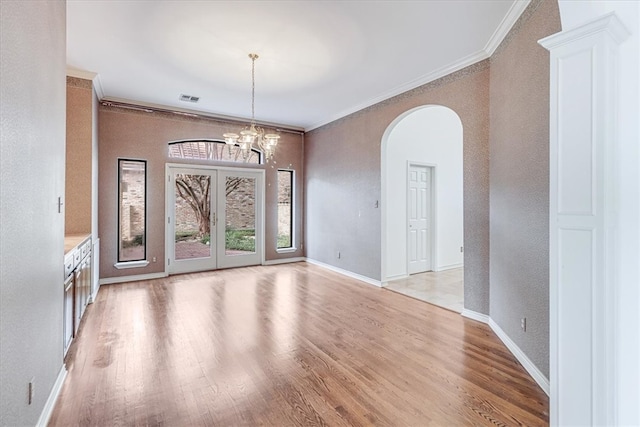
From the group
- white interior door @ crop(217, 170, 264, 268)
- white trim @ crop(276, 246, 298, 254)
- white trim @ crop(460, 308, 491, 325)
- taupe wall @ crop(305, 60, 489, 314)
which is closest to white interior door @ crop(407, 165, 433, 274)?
taupe wall @ crop(305, 60, 489, 314)

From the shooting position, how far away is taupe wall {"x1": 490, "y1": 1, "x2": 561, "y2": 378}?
7.32ft

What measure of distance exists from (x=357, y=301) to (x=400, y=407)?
2205 millimetres

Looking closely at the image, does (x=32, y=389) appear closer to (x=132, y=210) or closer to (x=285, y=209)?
(x=132, y=210)

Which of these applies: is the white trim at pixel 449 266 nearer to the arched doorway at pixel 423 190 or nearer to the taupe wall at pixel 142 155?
the arched doorway at pixel 423 190

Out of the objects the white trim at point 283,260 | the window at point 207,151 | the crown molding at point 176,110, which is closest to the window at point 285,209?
the white trim at point 283,260

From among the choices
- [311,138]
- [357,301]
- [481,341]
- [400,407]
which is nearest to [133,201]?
[311,138]

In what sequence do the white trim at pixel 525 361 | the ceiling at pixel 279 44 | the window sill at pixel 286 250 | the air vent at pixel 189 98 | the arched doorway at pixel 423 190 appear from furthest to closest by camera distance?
the window sill at pixel 286 250 < the arched doorway at pixel 423 190 < the air vent at pixel 189 98 < the ceiling at pixel 279 44 < the white trim at pixel 525 361

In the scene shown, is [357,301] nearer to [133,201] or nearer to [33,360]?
[33,360]

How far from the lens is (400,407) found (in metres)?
1.97

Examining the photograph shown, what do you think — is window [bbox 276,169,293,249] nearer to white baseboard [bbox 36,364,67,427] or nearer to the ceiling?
the ceiling

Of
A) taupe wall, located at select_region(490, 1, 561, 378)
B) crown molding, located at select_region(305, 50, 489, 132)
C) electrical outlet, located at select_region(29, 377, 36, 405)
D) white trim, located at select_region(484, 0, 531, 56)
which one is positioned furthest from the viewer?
crown molding, located at select_region(305, 50, 489, 132)

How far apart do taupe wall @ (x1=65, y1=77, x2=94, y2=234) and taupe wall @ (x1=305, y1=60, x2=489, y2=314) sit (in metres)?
3.99

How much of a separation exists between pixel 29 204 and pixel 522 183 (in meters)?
3.47

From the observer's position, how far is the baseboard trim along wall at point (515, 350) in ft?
7.02
